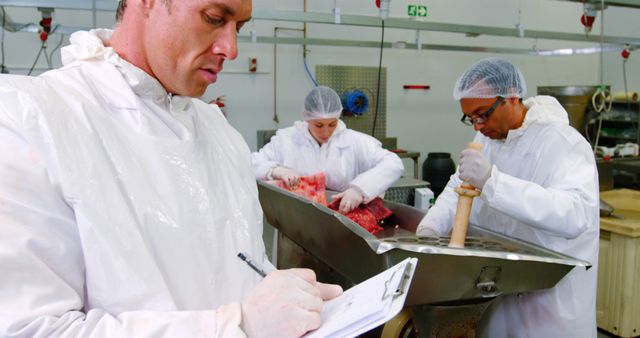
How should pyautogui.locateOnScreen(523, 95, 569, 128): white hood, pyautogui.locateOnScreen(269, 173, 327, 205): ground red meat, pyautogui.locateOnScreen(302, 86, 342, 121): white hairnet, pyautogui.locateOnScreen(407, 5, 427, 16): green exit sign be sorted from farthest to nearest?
pyautogui.locateOnScreen(407, 5, 427, 16): green exit sign < pyautogui.locateOnScreen(302, 86, 342, 121): white hairnet < pyautogui.locateOnScreen(269, 173, 327, 205): ground red meat < pyautogui.locateOnScreen(523, 95, 569, 128): white hood

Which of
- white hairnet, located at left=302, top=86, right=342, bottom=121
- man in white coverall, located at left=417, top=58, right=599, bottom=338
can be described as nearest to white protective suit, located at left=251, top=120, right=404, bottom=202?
white hairnet, located at left=302, top=86, right=342, bottom=121

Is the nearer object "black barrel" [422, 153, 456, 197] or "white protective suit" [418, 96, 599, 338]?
"white protective suit" [418, 96, 599, 338]

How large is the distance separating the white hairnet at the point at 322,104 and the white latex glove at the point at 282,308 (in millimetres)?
2005

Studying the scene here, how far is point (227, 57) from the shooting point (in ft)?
2.85

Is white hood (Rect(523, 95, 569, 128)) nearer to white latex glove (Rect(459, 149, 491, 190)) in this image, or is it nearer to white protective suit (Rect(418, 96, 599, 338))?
white protective suit (Rect(418, 96, 599, 338))

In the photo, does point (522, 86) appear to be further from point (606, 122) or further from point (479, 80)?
point (606, 122)

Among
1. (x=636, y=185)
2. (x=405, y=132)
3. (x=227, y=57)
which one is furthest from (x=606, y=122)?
(x=227, y=57)

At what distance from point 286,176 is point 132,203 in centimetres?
172

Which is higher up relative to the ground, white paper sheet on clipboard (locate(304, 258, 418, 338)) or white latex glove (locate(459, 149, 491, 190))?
white latex glove (locate(459, 149, 491, 190))

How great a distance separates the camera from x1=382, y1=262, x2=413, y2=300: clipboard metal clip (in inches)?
24.5

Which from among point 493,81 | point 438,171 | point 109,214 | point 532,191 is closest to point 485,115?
point 493,81

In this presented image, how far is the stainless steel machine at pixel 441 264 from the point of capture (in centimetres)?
129

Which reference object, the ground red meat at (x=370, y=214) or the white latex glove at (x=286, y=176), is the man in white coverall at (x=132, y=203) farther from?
the white latex glove at (x=286, y=176)

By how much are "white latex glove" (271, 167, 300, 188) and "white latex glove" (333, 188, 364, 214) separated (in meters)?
0.23
